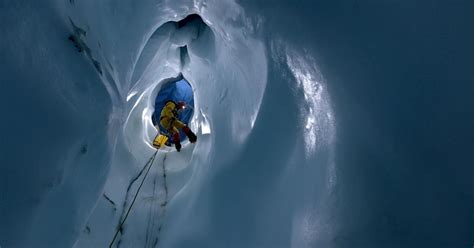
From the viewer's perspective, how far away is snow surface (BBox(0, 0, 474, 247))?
142 cm

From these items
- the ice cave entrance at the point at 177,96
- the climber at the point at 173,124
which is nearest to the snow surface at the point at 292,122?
the climber at the point at 173,124

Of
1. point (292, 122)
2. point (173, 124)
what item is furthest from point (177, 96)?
point (292, 122)

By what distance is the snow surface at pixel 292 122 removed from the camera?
142 cm

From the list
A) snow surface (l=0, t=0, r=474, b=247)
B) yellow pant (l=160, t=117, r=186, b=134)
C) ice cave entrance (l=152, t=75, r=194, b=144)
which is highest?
snow surface (l=0, t=0, r=474, b=247)

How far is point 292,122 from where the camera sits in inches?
78.3

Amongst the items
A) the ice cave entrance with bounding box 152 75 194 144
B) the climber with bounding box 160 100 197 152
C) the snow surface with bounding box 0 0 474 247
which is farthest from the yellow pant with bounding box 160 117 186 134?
the snow surface with bounding box 0 0 474 247

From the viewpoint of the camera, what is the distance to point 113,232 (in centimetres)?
330

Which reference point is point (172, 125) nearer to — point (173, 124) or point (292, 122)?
point (173, 124)

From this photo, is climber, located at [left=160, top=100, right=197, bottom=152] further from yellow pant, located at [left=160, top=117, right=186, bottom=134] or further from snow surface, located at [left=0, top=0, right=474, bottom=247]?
snow surface, located at [left=0, top=0, right=474, bottom=247]

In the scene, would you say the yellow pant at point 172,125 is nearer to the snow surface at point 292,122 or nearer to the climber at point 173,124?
the climber at point 173,124

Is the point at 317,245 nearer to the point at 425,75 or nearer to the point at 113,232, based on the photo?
the point at 425,75

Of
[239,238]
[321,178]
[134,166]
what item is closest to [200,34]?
[134,166]

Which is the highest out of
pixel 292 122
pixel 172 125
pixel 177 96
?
pixel 292 122

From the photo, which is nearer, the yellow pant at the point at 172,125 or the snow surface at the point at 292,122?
the snow surface at the point at 292,122
